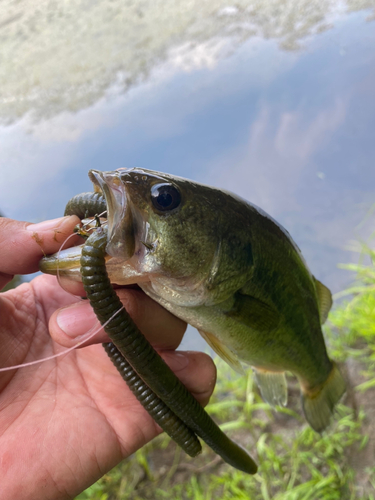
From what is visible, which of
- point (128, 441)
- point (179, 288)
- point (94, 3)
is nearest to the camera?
point (179, 288)

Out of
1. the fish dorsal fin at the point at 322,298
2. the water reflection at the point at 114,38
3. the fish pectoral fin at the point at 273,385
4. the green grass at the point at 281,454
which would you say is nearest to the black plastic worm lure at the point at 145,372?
the fish pectoral fin at the point at 273,385

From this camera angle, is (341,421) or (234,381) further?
(234,381)

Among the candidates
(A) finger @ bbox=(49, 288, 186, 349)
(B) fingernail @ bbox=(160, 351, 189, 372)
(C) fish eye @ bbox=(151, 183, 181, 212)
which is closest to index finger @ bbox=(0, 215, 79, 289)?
(A) finger @ bbox=(49, 288, 186, 349)

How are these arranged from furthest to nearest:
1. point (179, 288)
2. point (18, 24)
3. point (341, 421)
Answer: point (18, 24)
point (341, 421)
point (179, 288)

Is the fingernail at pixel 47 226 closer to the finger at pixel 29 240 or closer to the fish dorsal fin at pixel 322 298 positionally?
the finger at pixel 29 240

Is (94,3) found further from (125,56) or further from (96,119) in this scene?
(96,119)

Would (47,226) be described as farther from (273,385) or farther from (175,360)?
(273,385)

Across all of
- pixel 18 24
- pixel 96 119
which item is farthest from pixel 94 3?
pixel 96 119
